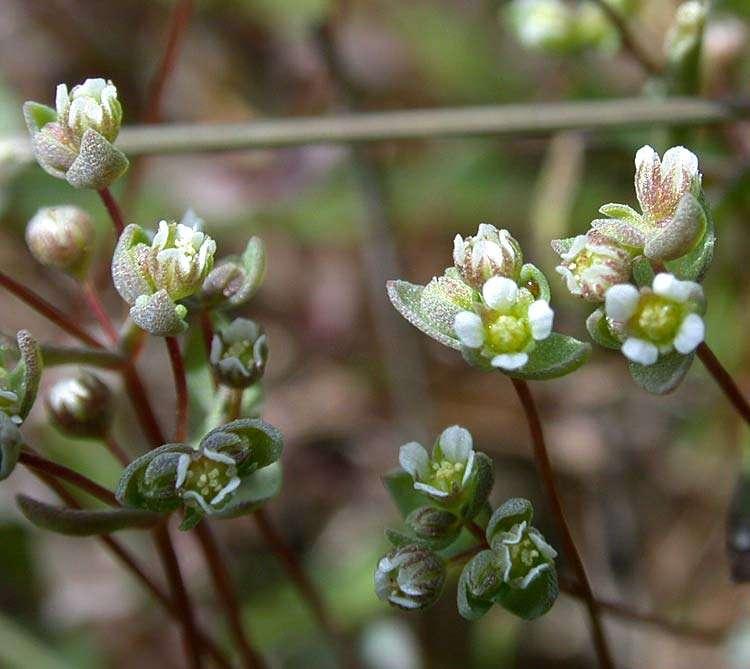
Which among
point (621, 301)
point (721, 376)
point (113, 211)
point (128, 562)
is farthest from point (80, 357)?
point (721, 376)

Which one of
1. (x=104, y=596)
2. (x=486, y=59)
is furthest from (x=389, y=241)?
(x=104, y=596)

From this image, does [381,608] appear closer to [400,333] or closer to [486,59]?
[400,333]

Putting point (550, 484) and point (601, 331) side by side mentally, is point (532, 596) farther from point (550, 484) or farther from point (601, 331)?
point (601, 331)

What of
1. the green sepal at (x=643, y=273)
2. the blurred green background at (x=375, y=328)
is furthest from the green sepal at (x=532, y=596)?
the blurred green background at (x=375, y=328)

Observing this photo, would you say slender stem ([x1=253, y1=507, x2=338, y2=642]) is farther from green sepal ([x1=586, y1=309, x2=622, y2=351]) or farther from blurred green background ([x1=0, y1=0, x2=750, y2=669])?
green sepal ([x1=586, y1=309, x2=622, y2=351])

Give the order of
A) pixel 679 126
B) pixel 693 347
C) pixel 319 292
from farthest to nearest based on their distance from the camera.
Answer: pixel 319 292 → pixel 679 126 → pixel 693 347
